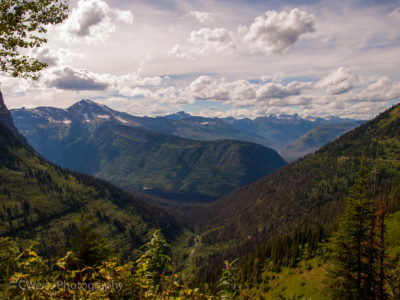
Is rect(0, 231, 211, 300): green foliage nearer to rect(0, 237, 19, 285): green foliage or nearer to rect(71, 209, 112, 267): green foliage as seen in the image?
rect(71, 209, 112, 267): green foliage

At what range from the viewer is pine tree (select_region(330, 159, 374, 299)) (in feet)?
85.5

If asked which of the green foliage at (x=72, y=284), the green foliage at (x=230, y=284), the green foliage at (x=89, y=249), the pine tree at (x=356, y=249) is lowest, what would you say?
the pine tree at (x=356, y=249)

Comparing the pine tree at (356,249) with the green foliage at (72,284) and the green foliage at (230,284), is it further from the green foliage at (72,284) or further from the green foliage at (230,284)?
the green foliage at (72,284)

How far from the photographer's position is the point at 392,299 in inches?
925

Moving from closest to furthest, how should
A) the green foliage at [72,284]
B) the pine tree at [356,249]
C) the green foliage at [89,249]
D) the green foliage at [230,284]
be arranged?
the green foliage at [72,284]
the green foliage at [230,284]
the green foliage at [89,249]
the pine tree at [356,249]

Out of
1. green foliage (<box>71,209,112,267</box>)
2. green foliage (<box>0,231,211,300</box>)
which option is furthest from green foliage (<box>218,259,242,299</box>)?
green foliage (<box>71,209,112,267</box>)

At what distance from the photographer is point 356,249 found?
87.9 feet

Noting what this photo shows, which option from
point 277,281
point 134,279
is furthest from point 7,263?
point 277,281

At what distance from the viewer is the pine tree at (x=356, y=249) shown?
85.5 feet

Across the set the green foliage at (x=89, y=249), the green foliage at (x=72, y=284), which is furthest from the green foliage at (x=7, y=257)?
the green foliage at (x=72, y=284)

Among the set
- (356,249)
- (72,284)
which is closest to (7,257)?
(72,284)

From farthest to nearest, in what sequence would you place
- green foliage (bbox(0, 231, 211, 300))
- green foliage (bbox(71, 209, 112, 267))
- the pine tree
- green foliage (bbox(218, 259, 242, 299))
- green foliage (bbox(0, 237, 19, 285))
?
the pine tree
green foliage (bbox(71, 209, 112, 267))
green foliage (bbox(0, 237, 19, 285))
green foliage (bbox(218, 259, 242, 299))
green foliage (bbox(0, 231, 211, 300))

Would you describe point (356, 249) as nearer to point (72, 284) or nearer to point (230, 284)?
point (230, 284)

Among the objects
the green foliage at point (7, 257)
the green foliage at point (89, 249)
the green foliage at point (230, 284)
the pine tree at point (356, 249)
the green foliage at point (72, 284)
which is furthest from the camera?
the pine tree at point (356, 249)
